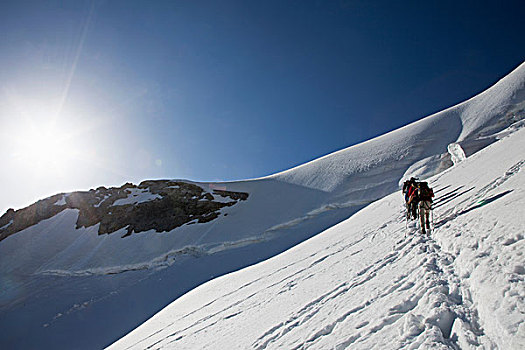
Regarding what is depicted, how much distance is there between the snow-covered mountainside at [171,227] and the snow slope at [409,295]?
1017 centimetres

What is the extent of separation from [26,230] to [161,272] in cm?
2408

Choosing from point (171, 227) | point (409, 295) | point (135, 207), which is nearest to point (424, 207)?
point (409, 295)

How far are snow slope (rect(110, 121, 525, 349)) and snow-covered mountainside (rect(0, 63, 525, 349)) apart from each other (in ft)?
33.4

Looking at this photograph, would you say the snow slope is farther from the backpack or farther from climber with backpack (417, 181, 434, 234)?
the backpack

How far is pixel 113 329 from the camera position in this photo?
12.2m

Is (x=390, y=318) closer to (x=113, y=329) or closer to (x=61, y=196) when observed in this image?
(x=113, y=329)

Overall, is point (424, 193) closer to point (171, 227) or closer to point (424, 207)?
point (424, 207)

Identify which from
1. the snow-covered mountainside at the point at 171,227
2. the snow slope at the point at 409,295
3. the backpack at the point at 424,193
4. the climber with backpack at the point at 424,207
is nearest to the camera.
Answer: the snow slope at the point at 409,295

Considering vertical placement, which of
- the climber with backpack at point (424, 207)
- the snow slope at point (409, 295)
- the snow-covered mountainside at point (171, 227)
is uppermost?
the snow-covered mountainside at point (171, 227)

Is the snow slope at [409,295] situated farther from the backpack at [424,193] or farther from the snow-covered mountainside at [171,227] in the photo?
the snow-covered mountainside at [171,227]

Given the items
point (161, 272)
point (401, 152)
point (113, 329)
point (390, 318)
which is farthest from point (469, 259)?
point (401, 152)

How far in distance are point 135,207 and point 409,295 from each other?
31.0 meters

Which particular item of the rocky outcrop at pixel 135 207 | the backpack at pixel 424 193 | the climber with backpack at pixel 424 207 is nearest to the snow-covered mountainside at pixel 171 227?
the rocky outcrop at pixel 135 207

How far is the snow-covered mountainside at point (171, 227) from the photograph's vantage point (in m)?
15.2
